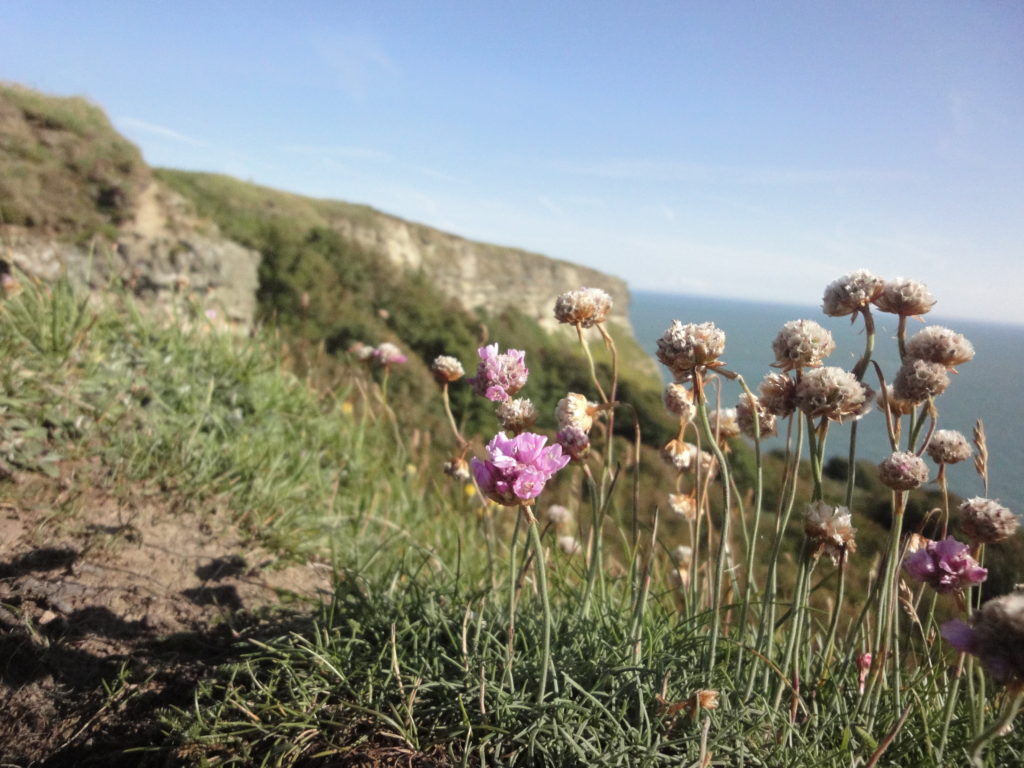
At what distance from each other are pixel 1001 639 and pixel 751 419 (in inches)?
32.0

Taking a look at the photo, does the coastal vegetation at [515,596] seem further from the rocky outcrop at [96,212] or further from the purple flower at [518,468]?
the rocky outcrop at [96,212]

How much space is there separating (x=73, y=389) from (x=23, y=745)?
177 cm

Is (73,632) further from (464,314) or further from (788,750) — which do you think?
(464,314)

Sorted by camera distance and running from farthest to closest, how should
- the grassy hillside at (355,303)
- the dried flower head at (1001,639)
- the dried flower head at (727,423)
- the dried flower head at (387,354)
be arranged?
the grassy hillside at (355,303) < the dried flower head at (387,354) < the dried flower head at (727,423) < the dried flower head at (1001,639)

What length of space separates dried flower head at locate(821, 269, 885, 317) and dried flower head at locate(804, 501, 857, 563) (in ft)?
1.64

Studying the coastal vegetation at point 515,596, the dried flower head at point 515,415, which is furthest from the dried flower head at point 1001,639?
the dried flower head at point 515,415

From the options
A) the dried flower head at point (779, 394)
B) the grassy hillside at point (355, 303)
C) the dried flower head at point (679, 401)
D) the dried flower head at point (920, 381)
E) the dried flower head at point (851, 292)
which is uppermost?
the dried flower head at point (851, 292)

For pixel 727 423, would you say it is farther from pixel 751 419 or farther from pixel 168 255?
pixel 168 255

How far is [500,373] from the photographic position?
1585 millimetres

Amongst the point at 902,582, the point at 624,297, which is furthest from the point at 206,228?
the point at 624,297

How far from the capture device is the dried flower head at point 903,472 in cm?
130

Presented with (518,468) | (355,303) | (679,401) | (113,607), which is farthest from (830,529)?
(355,303)

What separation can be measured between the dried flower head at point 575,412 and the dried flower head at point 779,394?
425mm

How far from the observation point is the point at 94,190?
1156 cm
